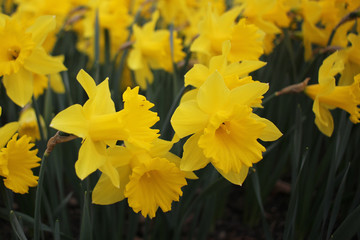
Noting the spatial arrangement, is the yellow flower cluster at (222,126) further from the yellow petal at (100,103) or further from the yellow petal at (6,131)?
the yellow petal at (6,131)

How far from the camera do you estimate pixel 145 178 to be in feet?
3.89

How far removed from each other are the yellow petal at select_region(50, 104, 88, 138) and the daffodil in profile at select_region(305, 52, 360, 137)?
2.94 feet

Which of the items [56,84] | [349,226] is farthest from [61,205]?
[349,226]

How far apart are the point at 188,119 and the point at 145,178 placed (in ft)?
0.89

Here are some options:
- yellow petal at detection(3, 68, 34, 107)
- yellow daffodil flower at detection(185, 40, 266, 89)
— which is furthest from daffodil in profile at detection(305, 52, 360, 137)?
yellow petal at detection(3, 68, 34, 107)

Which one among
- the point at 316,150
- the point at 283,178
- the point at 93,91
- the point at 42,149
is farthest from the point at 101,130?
the point at 283,178

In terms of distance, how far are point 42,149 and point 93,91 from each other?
570 mm

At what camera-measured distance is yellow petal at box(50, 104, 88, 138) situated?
96cm

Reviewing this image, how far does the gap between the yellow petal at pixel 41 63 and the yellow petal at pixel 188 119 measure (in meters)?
0.67

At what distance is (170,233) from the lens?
1.53m

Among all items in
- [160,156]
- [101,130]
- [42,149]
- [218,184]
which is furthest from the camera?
[42,149]

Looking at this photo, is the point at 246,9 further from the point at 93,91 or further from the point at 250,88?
the point at 93,91

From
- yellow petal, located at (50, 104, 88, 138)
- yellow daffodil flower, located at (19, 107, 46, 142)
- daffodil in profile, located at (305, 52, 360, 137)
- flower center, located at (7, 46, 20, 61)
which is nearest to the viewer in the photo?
yellow petal, located at (50, 104, 88, 138)

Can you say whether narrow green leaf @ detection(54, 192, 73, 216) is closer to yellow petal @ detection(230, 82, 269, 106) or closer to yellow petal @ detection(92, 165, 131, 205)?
yellow petal @ detection(92, 165, 131, 205)
